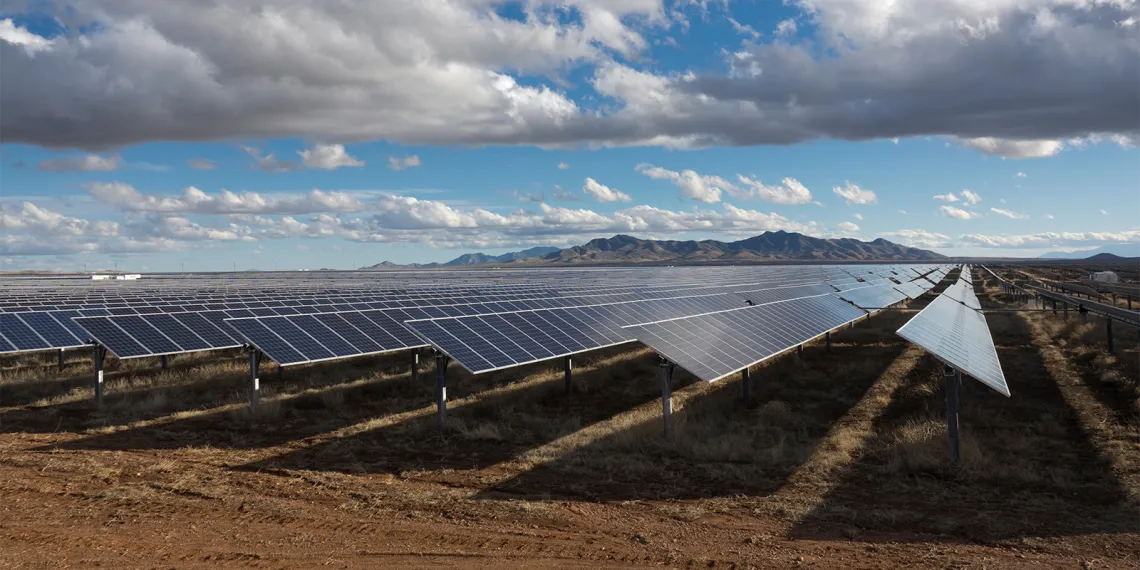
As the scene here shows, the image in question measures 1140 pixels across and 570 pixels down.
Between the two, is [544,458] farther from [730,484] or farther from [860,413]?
[860,413]

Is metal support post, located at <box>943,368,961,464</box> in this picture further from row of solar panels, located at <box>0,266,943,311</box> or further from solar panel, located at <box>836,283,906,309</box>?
row of solar panels, located at <box>0,266,943,311</box>

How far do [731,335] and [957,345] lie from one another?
605cm

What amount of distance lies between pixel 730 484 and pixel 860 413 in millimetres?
8225

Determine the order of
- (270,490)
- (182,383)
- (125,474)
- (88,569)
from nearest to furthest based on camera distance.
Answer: (88,569) < (270,490) < (125,474) < (182,383)

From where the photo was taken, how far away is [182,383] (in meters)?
26.2

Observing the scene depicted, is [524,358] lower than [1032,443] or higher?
higher

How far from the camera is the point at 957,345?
18016mm

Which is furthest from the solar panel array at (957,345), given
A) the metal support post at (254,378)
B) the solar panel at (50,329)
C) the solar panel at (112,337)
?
the solar panel at (50,329)

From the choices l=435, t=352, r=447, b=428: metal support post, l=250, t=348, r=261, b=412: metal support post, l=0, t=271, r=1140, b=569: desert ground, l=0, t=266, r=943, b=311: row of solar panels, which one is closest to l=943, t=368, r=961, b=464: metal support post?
l=0, t=271, r=1140, b=569: desert ground

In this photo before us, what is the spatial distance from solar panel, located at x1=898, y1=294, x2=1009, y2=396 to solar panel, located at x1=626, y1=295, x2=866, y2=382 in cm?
385

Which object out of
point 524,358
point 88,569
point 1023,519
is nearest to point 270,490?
point 88,569

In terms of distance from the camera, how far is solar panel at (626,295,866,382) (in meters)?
17.8

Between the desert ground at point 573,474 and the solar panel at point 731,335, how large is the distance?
162cm

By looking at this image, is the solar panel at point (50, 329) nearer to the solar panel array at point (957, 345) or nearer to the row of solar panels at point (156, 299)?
the row of solar panels at point (156, 299)
